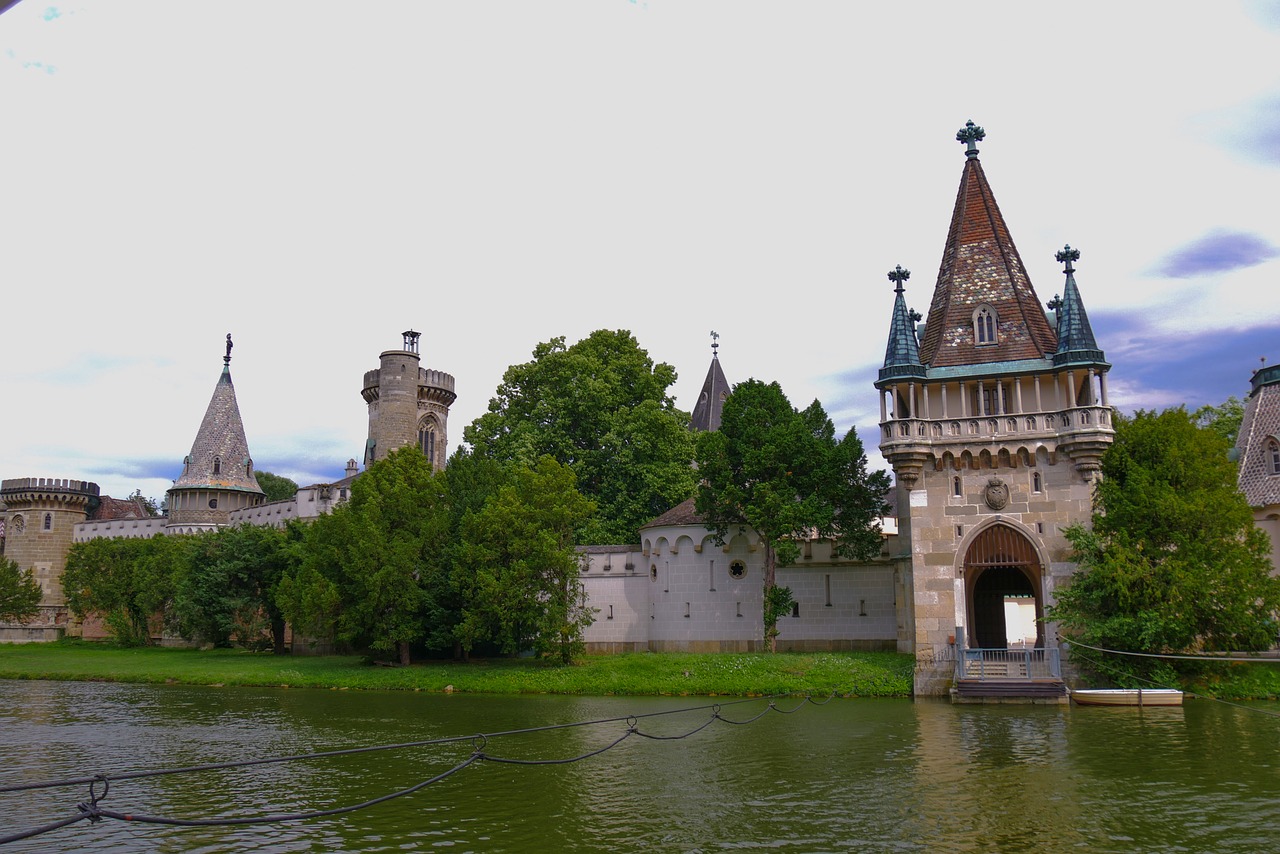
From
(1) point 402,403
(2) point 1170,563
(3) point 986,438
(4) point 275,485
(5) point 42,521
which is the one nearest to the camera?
(2) point 1170,563

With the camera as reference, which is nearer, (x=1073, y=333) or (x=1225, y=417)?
(x=1073, y=333)

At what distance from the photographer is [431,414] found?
68125 millimetres

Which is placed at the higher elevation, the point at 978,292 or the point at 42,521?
the point at 978,292

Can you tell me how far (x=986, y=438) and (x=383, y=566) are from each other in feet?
72.2

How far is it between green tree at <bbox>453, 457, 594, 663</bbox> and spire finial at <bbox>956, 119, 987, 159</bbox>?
19344mm

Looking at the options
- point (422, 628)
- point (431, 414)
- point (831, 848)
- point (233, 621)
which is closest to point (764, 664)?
point (422, 628)

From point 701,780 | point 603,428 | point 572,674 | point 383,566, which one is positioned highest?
point 603,428

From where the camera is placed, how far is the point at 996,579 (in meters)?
37.6

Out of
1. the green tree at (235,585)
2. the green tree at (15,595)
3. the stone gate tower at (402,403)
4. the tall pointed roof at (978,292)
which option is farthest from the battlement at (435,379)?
the tall pointed roof at (978,292)

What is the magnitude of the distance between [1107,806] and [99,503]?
266 feet

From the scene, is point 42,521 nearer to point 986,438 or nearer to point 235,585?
point 235,585

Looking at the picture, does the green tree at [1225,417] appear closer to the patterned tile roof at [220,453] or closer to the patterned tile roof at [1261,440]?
the patterned tile roof at [1261,440]

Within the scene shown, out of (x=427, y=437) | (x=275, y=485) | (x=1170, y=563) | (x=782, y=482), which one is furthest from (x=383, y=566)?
(x=275, y=485)

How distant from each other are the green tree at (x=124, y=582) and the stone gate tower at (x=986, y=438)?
40.5 m
